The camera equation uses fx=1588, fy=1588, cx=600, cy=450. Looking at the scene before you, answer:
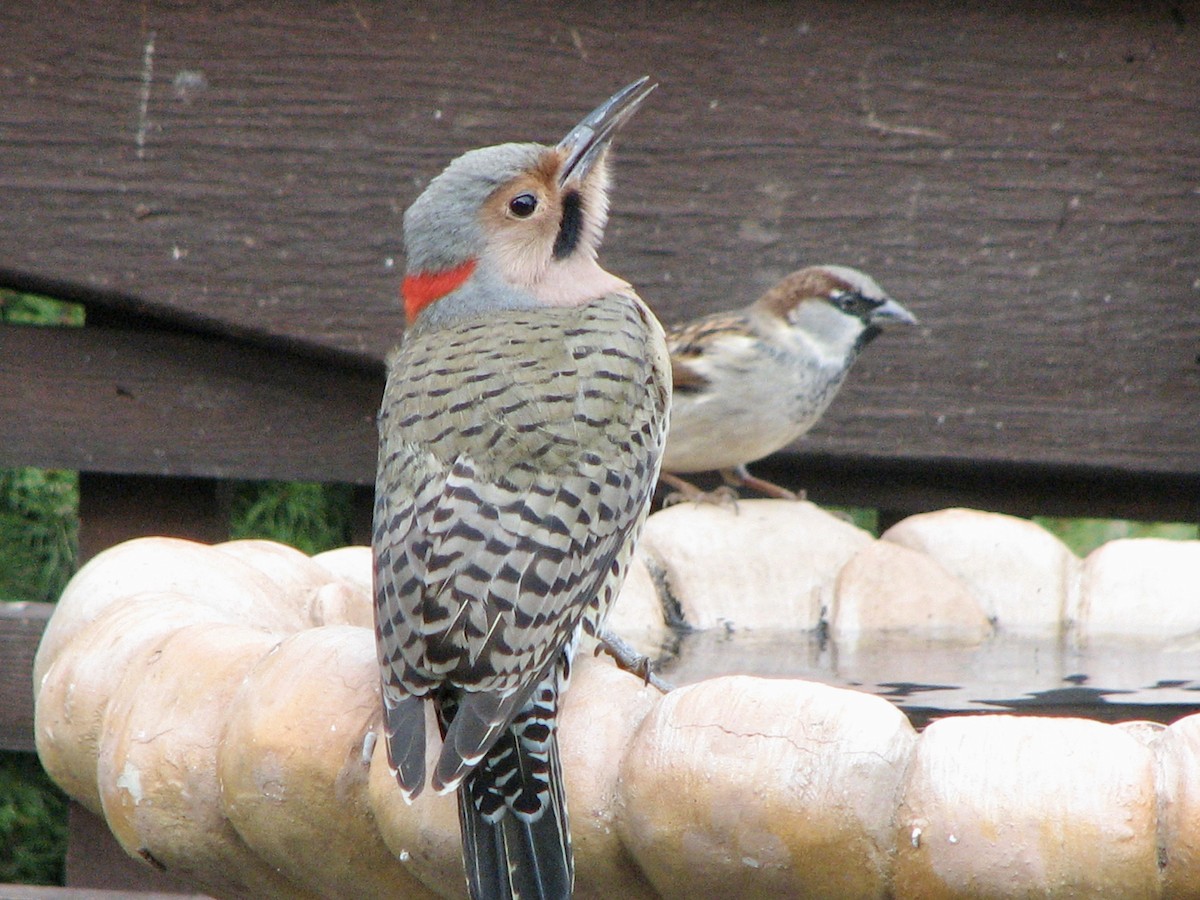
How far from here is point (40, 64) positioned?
3285mm

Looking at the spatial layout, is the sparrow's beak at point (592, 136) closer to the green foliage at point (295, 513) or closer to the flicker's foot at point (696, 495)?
the flicker's foot at point (696, 495)

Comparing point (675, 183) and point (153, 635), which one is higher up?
point (675, 183)

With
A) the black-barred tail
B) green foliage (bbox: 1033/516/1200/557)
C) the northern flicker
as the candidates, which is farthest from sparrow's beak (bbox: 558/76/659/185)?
green foliage (bbox: 1033/516/1200/557)

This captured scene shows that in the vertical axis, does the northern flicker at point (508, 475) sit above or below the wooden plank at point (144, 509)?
Result: above

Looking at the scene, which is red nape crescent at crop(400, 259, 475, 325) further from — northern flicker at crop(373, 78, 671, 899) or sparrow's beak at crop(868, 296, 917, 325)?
sparrow's beak at crop(868, 296, 917, 325)

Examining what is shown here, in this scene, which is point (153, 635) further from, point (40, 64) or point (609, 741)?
point (40, 64)

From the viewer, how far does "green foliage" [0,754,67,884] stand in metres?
3.93

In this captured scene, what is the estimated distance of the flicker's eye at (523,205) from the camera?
2.70m

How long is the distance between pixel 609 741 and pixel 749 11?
2.03 metres

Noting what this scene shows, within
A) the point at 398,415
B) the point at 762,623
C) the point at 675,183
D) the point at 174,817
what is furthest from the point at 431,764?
the point at 675,183

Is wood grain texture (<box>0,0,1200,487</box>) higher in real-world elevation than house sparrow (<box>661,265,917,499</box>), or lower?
higher

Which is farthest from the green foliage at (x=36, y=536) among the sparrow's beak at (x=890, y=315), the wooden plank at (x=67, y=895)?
the sparrow's beak at (x=890, y=315)

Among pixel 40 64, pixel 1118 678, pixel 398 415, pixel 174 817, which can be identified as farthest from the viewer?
pixel 40 64

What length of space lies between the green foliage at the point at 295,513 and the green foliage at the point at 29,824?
2.73ft
